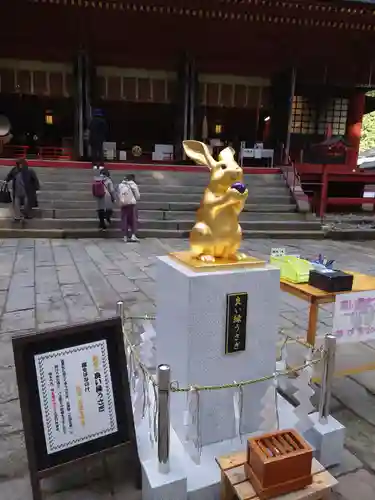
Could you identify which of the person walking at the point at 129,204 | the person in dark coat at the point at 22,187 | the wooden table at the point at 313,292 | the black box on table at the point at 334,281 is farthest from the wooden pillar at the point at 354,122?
the black box on table at the point at 334,281

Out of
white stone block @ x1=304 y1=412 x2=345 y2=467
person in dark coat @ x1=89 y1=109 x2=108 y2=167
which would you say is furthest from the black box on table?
person in dark coat @ x1=89 y1=109 x2=108 y2=167

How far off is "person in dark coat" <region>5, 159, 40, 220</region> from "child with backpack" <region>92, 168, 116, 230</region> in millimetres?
1466

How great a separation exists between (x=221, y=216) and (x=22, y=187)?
26.6 feet

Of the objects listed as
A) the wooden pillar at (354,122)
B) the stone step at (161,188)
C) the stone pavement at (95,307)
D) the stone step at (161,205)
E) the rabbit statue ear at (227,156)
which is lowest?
the stone pavement at (95,307)

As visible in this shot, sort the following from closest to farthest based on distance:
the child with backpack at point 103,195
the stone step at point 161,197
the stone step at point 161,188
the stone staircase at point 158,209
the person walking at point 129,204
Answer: the person walking at point 129,204
the child with backpack at point 103,195
the stone staircase at point 158,209
the stone step at point 161,197
the stone step at point 161,188

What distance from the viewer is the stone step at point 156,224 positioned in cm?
992

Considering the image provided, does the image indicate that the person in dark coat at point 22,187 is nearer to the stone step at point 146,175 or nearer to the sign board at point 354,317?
the stone step at point 146,175

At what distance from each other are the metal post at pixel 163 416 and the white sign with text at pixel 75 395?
31 centimetres

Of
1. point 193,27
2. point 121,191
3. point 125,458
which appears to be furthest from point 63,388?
→ point 193,27

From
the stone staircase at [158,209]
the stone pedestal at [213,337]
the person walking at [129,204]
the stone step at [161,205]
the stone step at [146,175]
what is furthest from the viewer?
the stone step at [146,175]

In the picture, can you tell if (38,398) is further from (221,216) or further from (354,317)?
(354,317)

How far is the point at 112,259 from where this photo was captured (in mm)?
7695

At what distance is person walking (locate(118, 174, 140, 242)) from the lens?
9.05 metres

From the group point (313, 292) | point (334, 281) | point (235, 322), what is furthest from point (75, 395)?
point (334, 281)
